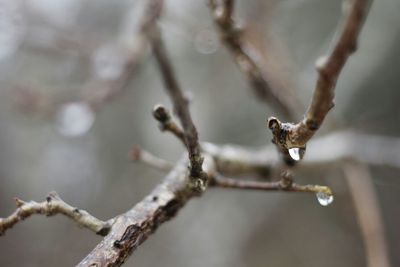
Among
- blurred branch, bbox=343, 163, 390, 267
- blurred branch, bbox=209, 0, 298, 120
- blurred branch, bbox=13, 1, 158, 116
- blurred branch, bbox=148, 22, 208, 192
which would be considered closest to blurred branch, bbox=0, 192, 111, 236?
blurred branch, bbox=148, 22, 208, 192

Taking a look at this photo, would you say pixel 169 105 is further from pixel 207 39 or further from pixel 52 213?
pixel 52 213

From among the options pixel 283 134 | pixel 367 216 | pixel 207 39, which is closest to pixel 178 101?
pixel 283 134

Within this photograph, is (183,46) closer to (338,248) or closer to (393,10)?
(393,10)

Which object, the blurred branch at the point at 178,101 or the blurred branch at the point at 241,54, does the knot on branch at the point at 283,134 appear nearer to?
the blurred branch at the point at 178,101

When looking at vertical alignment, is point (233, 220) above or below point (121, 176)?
below

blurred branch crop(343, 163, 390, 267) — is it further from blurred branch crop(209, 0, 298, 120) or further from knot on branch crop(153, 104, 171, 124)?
knot on branch crop(153, 104, 171, 124)

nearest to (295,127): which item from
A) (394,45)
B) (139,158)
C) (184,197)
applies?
(184,197)
